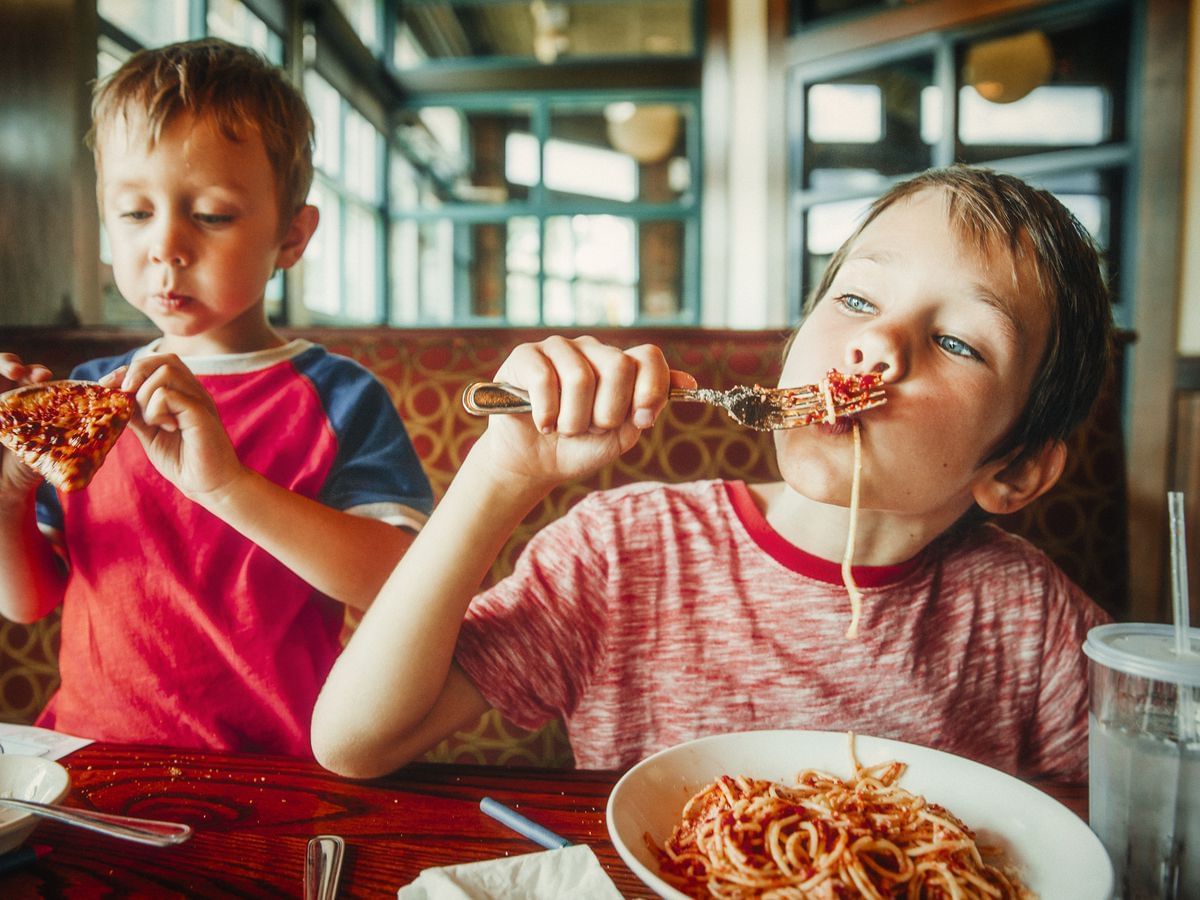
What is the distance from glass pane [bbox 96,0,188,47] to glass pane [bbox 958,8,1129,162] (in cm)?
144

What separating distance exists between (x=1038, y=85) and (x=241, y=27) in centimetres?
174

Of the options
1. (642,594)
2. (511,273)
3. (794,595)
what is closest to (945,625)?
(794,595)

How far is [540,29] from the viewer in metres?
3.57

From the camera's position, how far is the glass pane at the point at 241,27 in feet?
3.84

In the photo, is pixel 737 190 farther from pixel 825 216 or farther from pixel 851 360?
pixel 851 360

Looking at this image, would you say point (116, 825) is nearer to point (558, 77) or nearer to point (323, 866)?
point (323, 866)

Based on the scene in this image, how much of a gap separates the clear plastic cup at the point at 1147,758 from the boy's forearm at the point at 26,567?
0.90 metres

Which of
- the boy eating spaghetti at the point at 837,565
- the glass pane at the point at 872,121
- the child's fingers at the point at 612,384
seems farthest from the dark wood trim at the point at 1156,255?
the child's fingers at the point at 612,384

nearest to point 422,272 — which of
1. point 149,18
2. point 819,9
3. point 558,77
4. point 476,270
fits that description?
point 476,270

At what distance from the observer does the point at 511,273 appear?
334 cm

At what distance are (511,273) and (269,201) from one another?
2680 millimetres

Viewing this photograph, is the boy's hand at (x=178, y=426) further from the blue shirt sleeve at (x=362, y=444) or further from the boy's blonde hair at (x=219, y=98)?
the boy's blonde hair at (x=219, y=98)

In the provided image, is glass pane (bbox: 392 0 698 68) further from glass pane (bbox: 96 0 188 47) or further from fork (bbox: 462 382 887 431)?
fork (bbox: 462 382 887 431)

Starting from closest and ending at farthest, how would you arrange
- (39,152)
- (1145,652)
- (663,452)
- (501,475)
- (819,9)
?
(1145,652) < (501,475) < (39,152) < (663,452) < (819,9)
